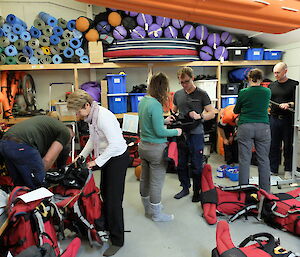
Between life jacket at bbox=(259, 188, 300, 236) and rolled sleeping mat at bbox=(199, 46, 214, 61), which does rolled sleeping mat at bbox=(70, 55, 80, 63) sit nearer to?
rolled sleeping mat at bbox=(199, 46, 214, 61)

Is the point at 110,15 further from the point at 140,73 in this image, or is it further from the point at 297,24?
the point at 297,24

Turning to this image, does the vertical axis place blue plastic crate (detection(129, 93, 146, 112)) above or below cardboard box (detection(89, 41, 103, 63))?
below

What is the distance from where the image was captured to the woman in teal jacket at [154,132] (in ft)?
7.06

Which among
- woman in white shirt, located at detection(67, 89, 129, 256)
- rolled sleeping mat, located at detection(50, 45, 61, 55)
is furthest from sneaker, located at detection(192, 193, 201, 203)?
rolled sleeping mat, located at detection(50, 45, 61, 55)

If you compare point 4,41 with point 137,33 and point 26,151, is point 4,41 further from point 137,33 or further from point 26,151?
point 26,151

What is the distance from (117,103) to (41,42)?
1.60m

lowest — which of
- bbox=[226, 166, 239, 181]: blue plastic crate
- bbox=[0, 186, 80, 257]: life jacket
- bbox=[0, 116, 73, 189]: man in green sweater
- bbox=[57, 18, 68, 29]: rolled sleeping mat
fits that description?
bbox=[226, 166, 239, 181]: blue plastic crate

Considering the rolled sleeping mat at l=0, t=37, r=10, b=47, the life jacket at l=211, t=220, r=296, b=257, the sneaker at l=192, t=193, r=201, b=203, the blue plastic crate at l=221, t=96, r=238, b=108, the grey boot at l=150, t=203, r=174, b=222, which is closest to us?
the life jacket at l=211, t=220, r=296, b=257

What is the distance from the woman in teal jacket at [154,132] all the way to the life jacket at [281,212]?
976 mm

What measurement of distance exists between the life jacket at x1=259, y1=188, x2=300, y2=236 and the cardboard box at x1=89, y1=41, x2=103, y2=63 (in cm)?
319

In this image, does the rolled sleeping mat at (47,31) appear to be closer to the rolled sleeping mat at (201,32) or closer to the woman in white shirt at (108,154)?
the rolled sleeping mat at (201,32)

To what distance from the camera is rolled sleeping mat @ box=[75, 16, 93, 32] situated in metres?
4.18

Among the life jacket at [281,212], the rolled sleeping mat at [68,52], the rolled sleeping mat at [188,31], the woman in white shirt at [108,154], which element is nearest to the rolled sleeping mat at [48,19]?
the rolled sleeping mat at [68,52]

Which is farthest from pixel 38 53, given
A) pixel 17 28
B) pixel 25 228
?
pixel 25 228
